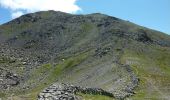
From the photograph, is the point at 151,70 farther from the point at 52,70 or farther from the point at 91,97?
the point at 52,70

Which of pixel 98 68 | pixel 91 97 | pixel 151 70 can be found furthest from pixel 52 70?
pixel 91 97

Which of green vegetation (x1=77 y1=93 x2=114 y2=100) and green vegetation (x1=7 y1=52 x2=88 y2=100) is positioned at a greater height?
green vegetation (x1=7 y1=52 x2=88 y2=100)

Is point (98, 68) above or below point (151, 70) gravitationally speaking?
above

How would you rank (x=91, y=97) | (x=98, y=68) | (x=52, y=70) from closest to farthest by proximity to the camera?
(x=91, y=97)
(x=98, y=68)
(x=52, y=70)

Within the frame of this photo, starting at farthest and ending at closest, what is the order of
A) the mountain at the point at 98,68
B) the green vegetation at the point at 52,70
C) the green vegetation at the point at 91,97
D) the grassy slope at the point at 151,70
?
the green vegetation at the point at 52,70, the mountain at the point at 98,68, the grassy slope at the point at 151,70, the green vegetation at the point at 91,97

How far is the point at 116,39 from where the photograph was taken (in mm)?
161125

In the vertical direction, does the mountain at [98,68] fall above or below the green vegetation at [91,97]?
above

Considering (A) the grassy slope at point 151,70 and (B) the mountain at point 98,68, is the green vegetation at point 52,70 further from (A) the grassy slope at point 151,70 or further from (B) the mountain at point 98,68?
(A) the grassy slope at point 151,70

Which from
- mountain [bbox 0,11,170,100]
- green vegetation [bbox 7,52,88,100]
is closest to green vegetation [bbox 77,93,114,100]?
mountain [bbox 0,11,170,100]

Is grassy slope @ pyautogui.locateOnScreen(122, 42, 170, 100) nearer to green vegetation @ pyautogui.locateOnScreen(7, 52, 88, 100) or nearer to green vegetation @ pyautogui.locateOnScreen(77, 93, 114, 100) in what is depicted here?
green vegetation @ pyautogui.locateOnScreen(77, 93, 114, 100)

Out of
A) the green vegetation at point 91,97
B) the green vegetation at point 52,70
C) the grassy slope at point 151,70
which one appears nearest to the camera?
the green vegetation at point 91,97

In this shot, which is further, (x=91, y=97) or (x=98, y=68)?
(x=98, y=68)

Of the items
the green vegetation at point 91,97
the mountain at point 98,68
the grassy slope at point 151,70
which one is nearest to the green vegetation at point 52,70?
the mountain at point 98,68

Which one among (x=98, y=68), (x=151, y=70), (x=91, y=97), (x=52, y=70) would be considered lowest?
(x=91, y=97)
